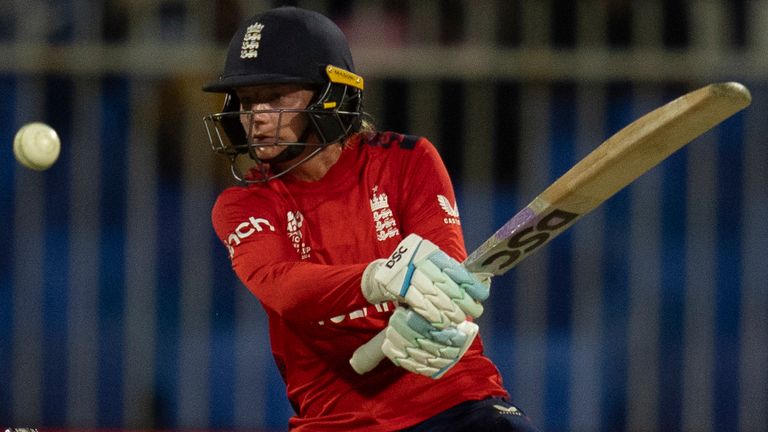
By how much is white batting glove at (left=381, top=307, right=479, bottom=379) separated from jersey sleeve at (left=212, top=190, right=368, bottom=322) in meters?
0.14

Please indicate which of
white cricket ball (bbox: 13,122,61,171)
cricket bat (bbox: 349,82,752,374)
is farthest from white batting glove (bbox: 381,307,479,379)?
white cricket ball (bbox: 13,122,61,171)

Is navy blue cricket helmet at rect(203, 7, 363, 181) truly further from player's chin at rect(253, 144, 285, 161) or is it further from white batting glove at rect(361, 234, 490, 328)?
white batting glove at rect(361, 234, 490, 328)

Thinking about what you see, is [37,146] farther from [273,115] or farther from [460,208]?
[460,208]

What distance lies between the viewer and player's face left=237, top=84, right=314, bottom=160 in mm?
4422

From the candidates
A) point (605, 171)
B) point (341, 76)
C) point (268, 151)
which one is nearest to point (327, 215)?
point (268, 151)

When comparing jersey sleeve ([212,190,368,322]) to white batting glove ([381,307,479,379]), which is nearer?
white batting glove ([381,307,479,379])

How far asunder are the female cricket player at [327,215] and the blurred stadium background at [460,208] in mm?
2181

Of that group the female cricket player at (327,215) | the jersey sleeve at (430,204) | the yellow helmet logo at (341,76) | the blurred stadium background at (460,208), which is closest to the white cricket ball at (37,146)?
the female cricket player at (327,215)

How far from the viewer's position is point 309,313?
405 centimetres

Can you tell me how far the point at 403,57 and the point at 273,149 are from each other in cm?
247

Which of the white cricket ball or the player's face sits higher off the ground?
A: the player's face

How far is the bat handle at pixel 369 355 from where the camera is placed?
414 cm

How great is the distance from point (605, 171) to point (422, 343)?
0.70 meters

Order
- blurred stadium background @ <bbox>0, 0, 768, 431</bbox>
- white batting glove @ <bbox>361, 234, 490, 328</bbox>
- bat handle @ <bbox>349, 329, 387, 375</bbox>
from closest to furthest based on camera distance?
white batting glove @ <bbox>361, 234, 490, 328</bbox> < bat handle @ <bbox>349, 329, 387, 375</bbox> < blurred stadium background @ <bbox>0, 0, 768, 431</bbox>
